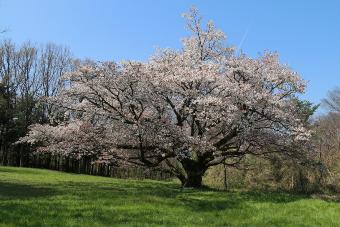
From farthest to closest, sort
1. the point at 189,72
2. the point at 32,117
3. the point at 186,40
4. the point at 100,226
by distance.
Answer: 1. the point at 32,117
2. the point at 186,40
3. the point at 189,72
4. the point at 100,226

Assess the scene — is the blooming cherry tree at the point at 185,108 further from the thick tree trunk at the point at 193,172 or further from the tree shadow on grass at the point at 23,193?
the tree shadow on grass at the point at 23,193

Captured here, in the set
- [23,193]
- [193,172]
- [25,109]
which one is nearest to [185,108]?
[193,172]

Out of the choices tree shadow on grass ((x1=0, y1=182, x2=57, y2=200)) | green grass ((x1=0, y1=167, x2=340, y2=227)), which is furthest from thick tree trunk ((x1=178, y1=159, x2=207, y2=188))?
tree shadow on grass ((x1=0, y1=182, x2=57, y2=200))

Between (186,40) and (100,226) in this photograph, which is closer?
(100,226)

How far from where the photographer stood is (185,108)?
71.3 ft

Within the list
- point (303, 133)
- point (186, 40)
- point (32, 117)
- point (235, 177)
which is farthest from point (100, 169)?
point (303, 133)

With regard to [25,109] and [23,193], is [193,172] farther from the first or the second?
[25,109]

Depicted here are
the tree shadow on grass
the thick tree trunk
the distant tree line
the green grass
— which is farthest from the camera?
the distant tree line

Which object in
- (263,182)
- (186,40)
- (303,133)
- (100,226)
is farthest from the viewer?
(263,182)

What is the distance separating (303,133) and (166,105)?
6247mm

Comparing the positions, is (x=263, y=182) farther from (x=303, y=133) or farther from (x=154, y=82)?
(x=154, y=82)

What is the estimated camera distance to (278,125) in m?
22.1

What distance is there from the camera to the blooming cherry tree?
68.6 feet

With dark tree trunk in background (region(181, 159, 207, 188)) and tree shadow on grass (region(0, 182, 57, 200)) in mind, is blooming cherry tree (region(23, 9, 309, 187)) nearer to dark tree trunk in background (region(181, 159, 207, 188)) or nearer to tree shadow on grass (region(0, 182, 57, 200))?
dark tree trunk in background (region(181, 159, 207, 188))
